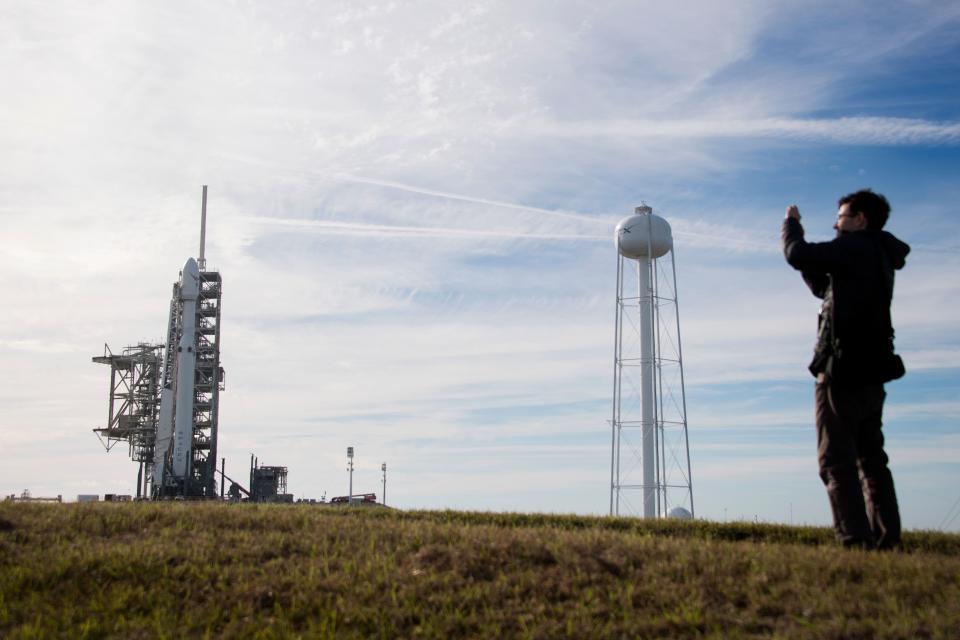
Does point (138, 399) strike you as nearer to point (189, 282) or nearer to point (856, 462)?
point (189, 282)

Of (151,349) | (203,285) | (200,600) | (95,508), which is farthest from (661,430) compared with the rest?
(151,349)

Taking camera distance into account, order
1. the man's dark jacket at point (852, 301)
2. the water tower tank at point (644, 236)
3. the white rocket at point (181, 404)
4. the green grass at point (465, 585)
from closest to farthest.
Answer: the green grass at point (465, 585)
the man's dark jacket at point (852, 301)
the water tower tank at point (644, 236)
the white rocket at point (181, 404)

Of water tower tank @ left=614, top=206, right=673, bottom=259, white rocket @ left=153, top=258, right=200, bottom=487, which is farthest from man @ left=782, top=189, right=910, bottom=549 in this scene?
white rocket @ left=153, top=258, right=200, bottom=487

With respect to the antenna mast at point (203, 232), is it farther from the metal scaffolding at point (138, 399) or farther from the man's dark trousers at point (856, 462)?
the man's dark trousers at point (856, 462)

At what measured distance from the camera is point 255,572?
350 inches

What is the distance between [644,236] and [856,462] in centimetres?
3555

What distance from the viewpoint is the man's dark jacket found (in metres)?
8.56

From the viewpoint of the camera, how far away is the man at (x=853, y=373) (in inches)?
337

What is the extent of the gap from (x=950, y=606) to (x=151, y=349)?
73.4m

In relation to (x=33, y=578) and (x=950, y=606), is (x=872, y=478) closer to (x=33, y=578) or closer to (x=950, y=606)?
(x=950, y=606)

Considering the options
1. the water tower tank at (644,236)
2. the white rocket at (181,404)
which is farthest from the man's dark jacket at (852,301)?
the white rocket at (181,404)

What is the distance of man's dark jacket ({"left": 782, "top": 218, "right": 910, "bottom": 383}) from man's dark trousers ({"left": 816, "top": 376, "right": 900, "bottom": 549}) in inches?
8.0

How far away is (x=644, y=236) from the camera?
143ft

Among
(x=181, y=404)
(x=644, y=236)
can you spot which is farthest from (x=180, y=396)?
(x=644, y=236)
